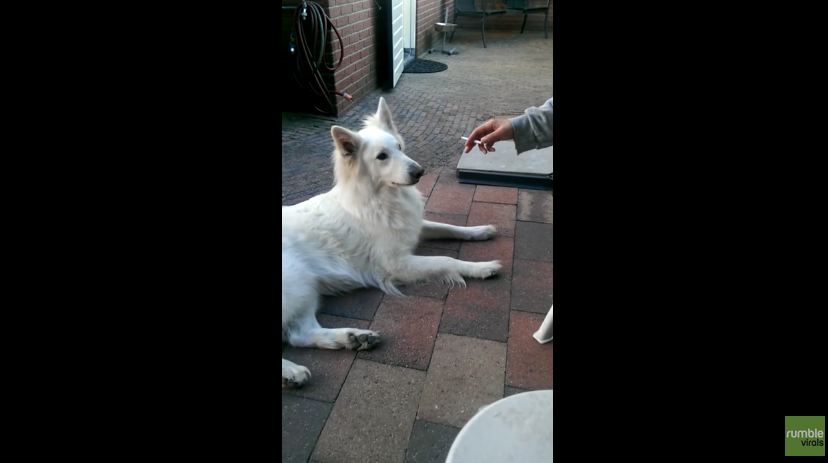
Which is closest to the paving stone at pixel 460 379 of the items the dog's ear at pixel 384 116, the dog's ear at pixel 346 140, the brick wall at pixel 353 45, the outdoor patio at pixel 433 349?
the outdoor patio at pixel 433 349

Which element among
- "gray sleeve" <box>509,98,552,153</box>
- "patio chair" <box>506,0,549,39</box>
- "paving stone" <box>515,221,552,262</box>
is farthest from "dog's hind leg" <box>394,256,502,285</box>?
"patio chair" <box>506,0,549,39</box>

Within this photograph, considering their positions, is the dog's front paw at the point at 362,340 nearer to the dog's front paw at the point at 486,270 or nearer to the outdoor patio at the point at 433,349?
the outdoor patio at the point at 433,349

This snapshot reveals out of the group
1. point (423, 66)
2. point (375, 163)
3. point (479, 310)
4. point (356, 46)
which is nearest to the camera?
point (479, 310)

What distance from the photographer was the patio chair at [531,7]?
12.3m

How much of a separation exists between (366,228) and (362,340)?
0.79m

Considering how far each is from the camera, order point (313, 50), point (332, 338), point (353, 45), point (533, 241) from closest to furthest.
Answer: point (332, 338)
point (533, 241)
point (313, 50)
point (353, 45)

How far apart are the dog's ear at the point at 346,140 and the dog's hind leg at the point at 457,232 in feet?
2.17

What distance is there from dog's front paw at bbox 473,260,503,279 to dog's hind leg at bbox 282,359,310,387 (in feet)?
3.43

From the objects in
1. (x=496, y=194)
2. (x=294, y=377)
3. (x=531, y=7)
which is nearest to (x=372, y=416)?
(x=294, y=377)

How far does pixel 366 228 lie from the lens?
2.83m

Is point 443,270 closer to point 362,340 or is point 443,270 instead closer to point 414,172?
point 414,172
